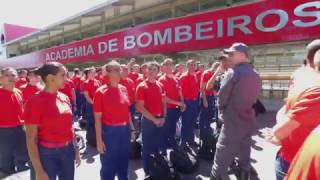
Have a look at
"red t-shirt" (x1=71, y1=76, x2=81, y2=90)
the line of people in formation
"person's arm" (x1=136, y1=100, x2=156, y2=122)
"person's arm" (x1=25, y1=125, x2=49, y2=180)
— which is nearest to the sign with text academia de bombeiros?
"red t-shirt" (x1=71, y1=76, x2=81, y2=90)

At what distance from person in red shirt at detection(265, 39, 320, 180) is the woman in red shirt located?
6.10 feet

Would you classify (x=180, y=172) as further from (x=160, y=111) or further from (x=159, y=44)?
(x=159, y=44)

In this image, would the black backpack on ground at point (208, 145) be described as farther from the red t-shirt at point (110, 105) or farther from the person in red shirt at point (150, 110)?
the red t-shirt at point (110, 105)

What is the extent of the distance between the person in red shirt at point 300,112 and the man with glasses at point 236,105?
1346 millimetres

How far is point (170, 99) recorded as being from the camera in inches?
232

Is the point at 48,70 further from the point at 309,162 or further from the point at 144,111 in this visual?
the point at 309,162

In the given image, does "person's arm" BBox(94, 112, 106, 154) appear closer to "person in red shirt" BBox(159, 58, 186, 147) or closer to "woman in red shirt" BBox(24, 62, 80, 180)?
"woman in red shirt" BBox(24, 62, 80, 180)

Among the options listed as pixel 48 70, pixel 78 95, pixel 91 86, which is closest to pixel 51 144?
pixel 48 70

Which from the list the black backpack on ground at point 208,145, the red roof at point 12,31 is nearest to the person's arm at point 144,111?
the black backpack on ground at point 208,145

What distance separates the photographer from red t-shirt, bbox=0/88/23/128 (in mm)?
5008

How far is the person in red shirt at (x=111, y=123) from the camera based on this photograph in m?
3.67

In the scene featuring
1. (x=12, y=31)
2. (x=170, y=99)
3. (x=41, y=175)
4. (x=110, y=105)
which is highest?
(x=12, y=31)

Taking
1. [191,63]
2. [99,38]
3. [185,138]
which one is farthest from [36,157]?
[99,38]

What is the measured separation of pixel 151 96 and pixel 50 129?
2.05m
